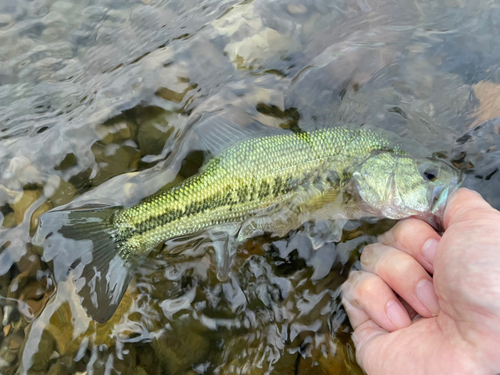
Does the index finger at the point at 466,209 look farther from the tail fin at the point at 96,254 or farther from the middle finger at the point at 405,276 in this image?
the tail fin at the point at 96,254

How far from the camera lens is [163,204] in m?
2.65

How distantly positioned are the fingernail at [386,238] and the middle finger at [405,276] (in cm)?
8

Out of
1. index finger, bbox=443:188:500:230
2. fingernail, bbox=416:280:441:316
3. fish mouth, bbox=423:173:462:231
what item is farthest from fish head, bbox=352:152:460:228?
fingernail, bbox=416:280:441:316

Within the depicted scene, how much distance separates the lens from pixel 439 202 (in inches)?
105

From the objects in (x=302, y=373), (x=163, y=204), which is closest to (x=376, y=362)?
(x=302, y=373)

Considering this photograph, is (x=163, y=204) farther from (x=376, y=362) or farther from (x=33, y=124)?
(x=376, y=362)

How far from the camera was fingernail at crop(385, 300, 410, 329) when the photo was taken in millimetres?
2471

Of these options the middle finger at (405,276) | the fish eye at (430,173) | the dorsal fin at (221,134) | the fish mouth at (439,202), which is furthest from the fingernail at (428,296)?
the dorsal fin at (221,134)

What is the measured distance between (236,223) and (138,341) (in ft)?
4.67

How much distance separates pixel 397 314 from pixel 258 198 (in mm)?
1476

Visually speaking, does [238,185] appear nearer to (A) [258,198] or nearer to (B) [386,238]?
(A) [258,198]

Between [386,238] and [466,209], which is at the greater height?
[466,209]

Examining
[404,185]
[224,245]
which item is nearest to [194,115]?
[224,245]

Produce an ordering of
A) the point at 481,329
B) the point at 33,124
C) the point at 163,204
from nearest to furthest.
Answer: the point at 481,329 → the point at 163,204 → the point at 33,124
